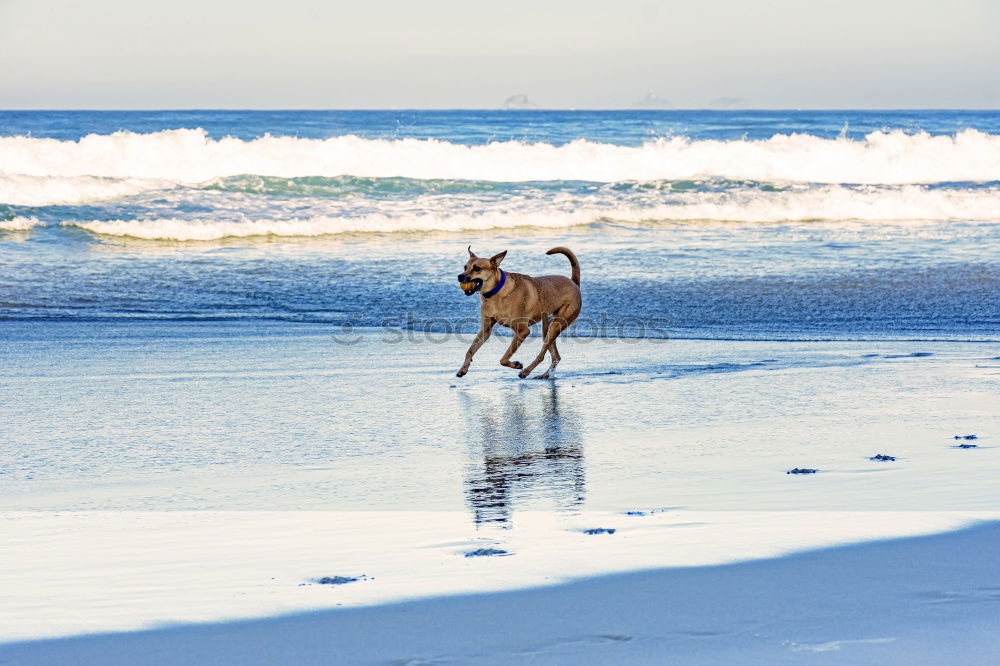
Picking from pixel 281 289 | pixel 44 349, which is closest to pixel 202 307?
pixel 281 289

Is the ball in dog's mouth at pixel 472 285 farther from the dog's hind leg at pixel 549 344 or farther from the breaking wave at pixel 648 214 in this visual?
the breaking wave at pixel 648 214

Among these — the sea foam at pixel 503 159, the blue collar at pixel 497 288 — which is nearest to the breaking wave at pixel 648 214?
the sea foam at pixel 503 159

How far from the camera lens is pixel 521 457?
5211 mm

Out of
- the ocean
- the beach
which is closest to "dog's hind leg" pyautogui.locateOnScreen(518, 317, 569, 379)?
the beach

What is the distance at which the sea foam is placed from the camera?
22625 mm

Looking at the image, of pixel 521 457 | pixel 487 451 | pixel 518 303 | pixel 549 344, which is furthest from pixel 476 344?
pixel 521 457

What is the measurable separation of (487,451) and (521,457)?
0.20 metres

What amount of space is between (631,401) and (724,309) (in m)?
3.77

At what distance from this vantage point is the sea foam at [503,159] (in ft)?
74.2

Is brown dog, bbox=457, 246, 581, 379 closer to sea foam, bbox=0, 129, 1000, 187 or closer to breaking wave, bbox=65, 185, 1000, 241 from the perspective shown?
breaking wave, bbox=65, 185, 1000, 241

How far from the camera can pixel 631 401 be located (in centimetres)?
645

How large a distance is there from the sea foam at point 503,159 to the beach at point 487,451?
25.0 ft

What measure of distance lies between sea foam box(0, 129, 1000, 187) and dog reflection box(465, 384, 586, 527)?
636 inches

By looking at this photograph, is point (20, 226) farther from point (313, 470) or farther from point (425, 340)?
point (313, 470)
